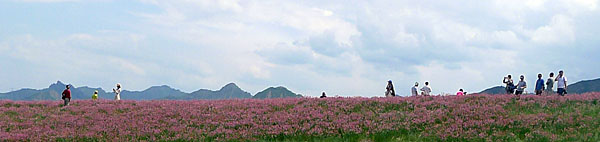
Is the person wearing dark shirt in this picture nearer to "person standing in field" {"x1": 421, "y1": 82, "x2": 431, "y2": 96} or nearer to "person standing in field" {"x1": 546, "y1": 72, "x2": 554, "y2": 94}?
"person standing in field" {"x1": 546, "y1": 72, "x2": 554, "y2": 94}

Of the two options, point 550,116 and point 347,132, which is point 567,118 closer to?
point 550,116

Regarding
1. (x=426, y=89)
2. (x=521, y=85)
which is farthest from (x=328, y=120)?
(x=521, y=85)

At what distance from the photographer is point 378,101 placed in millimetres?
27297

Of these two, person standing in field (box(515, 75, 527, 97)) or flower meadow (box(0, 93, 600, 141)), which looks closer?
flower meadow (box(0, 93, 600, 141))

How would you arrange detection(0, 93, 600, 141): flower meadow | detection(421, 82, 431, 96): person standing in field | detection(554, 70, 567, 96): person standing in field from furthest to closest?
detection(421, 82, 431, 96): person standing in field → detection(554, 70, 567, 96): person standing in field → detection(0, 93, 600, 141): flower meadow

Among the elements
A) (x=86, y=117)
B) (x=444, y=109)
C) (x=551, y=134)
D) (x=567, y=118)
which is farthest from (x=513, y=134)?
(x=86, y=117)

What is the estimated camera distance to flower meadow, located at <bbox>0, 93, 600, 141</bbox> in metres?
20.5

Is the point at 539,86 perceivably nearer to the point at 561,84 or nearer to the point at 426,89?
the point at 561,84

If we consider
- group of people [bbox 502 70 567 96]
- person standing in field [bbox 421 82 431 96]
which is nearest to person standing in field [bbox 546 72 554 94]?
group of people [bbox 502 70 567 96]

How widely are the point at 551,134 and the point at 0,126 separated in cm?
2238

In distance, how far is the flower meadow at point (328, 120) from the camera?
20.5m

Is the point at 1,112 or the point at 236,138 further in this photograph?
the point at 1,112

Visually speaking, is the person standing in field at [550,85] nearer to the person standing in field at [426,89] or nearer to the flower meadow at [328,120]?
the flower meadow at [328,120]

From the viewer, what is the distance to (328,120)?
76.7ft
